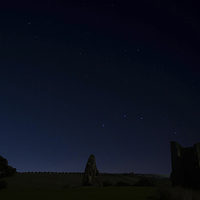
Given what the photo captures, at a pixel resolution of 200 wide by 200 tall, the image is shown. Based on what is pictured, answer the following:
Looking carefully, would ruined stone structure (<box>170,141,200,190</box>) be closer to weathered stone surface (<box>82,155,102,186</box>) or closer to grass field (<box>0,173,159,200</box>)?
grass field (<box>0,173,159,200</box>)

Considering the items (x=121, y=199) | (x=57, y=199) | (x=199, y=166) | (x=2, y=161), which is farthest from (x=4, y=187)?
(x=199, y=166)

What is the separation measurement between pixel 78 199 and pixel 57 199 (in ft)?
5.51

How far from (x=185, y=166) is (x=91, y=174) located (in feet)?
44.3

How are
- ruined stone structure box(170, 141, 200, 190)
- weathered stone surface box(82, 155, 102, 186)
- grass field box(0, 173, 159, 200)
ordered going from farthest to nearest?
weathered stone surface box(82, 155, 102, 186)
ruined stone structure box(170, 141, 200, 190)
grass field box(0, 173, 159, 200)

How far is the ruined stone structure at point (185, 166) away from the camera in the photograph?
17087 mm

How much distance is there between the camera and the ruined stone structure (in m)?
17.1

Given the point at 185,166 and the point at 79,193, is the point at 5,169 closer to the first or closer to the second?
the point at 79,193

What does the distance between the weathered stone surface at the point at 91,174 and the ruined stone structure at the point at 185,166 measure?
1173 cm

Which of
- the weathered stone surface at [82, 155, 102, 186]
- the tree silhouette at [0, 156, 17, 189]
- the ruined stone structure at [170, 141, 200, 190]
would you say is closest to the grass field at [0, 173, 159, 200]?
the tree silhouette at [0, 156, 17, 189]

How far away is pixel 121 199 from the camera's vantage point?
14195 millimetres

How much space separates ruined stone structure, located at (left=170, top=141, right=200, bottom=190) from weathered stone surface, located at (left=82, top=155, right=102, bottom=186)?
1173cm

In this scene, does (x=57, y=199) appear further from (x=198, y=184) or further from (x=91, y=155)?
(x=91, y=155)

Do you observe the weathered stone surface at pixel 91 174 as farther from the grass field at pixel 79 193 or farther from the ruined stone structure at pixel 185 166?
the ruined stone structure at pixel 185 166

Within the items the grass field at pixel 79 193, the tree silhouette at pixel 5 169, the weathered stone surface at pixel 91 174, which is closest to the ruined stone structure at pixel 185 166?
the grass field at pixel 79 193
